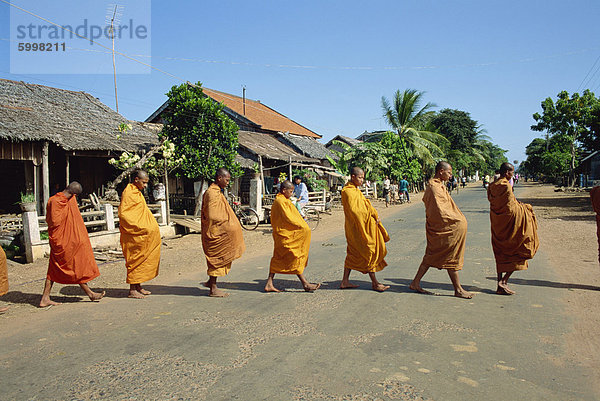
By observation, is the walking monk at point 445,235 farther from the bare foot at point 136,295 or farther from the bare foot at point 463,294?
the bare foot at point 136,295

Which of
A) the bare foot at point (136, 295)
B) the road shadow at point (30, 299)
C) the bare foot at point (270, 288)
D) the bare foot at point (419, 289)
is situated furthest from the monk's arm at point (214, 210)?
the bare foot at point (419, 289)

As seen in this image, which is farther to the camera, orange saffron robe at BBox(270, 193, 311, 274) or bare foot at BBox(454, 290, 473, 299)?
orange saffron robe at BBox(270, 193, 311, 274)

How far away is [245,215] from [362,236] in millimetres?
9374

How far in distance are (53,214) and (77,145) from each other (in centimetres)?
775

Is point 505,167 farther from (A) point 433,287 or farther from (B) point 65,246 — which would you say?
(B) point 65,246

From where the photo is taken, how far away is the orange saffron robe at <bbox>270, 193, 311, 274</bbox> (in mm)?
5684

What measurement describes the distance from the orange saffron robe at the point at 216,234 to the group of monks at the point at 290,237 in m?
0.01

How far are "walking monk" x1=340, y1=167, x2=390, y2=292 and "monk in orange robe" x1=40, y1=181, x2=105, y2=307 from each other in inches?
136

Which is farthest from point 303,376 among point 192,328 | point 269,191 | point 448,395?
point 269,191

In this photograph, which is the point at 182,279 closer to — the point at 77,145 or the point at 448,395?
the point at 448,395

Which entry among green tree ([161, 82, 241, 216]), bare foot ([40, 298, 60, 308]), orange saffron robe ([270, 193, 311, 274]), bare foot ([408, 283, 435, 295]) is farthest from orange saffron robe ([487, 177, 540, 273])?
green tree ([161, 82, 241, 216])

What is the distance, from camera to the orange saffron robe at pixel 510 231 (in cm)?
537

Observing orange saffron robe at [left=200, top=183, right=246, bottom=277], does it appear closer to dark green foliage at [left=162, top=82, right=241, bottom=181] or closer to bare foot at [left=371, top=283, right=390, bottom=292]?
bare foot at [left=371, top=283, right=390, bottom=292]

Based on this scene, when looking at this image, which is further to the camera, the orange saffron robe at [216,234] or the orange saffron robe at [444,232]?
the orange saffron robe at [216,234]
